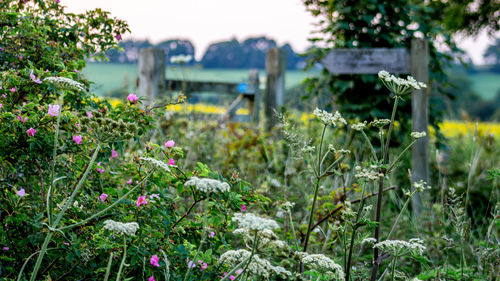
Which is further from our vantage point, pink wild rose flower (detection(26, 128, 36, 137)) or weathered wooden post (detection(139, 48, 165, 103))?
weathered wooden post (detection(139, 48, 165, 103))

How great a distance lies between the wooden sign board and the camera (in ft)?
14.9

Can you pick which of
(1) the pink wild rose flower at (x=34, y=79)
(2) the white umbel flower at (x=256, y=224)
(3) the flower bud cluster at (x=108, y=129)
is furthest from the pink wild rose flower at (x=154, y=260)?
(1) the pink wild rose flower at (x=34, y=79)

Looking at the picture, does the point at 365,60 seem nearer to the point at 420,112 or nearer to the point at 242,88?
the point at 420,112

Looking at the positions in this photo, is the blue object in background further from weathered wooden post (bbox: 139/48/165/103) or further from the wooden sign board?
the wooden sign board

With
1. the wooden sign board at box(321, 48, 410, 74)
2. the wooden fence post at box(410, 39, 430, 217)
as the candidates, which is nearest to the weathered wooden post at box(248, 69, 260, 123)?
the wooden sign board at box(321, 48, 410, 74)

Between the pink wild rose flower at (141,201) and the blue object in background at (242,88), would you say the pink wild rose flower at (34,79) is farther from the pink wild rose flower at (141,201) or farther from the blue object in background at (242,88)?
the blue object in background at (242,88)

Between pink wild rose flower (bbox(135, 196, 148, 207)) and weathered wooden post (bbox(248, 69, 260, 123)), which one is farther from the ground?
weathered wooden post (bbox(248, 69, 260, 123))

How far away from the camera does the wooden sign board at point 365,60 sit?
4.55 metres

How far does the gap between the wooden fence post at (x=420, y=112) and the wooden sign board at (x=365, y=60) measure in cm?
11

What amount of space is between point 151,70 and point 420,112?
3.24 meters

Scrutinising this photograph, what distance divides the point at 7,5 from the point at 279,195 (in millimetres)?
2096

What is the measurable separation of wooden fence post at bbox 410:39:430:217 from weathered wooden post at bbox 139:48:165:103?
9.88 ft

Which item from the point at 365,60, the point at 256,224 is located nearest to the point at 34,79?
the point at 256,224

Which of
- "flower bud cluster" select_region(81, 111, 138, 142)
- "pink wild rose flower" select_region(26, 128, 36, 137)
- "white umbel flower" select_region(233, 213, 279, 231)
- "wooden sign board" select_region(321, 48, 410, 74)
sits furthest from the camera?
"wooden sign board" select_region(321, 48, 410, 74)
